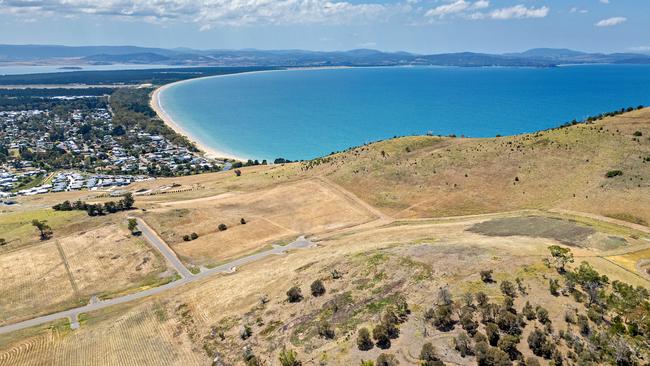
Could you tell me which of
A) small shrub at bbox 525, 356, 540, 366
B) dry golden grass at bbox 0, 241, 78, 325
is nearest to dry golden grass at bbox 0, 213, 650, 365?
small shrub at bbox 525, 356, 540, 366

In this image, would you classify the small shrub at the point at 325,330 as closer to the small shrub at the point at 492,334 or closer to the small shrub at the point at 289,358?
the small shrub at the point at 289,358

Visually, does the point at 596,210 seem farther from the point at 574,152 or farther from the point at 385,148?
the point at 385,148

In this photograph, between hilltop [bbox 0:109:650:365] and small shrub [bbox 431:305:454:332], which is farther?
small shrub [bbox 431:305:454:332]

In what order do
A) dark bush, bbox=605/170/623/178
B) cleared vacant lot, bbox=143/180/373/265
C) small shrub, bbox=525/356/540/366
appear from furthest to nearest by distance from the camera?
dark bush, bbox=605/170/623/178
cleared vacant lot, bbox=143/180/373/265
small shrub, bbox=525/356/540/366

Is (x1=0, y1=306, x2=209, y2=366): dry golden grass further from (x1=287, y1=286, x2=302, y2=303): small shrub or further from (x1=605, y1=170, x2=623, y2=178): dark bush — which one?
(x1=605, y1=170, x2=623, y2=178): dark bush

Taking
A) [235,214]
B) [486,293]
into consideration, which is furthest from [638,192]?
[235,214]

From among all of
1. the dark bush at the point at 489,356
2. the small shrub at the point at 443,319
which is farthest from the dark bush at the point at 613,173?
the dark bush at the point at 489,356
